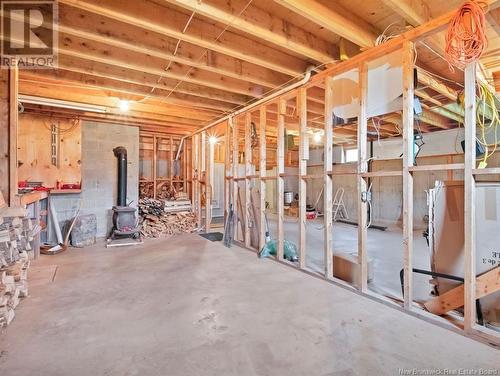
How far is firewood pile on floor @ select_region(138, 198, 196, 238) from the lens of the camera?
599 centimetres

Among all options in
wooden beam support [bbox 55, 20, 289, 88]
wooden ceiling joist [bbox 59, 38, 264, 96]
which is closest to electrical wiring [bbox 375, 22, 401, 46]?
wooden beam support [bbox 55, 20, 289, 88]

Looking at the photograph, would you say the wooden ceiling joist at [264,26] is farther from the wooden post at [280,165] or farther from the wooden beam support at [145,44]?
the wooden post at [280,165]

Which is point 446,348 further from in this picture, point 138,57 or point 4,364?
point 138,57

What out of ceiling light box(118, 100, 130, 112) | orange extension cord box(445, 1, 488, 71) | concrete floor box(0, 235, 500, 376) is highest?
ceiling light box(118, 100, 130, 112)

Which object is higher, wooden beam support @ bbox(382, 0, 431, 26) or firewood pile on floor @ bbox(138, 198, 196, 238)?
wooden beam support @ bbox(382, 0, 431, 26)

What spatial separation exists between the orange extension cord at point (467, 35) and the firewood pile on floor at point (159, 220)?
561 centimetres

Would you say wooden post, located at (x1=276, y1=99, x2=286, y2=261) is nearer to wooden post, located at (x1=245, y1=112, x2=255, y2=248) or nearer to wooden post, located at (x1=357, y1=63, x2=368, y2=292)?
wooden post, located at (x1=245, y1=112, x2=255, y2=248)

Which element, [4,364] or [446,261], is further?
[446,261]

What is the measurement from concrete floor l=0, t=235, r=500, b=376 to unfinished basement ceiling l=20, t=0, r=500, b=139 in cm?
257

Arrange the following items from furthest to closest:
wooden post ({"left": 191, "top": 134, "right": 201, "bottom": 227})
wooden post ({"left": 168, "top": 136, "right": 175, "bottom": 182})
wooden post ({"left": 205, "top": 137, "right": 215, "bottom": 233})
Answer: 1. wooden post ({"left": 168, "top": 136, "right": 175, "bottom": 182})
2. wooden post ({"left": 191, "top": 134, "right": 201, "bottom": 227})
3. wooden post ({"left": 205, "top": 137, "right": 215, "bottom": 233})

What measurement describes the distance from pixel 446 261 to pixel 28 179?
6.52m

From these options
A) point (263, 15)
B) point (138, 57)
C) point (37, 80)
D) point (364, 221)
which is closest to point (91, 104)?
point (37, 80)

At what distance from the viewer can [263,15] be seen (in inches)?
102

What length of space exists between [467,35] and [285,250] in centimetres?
323
